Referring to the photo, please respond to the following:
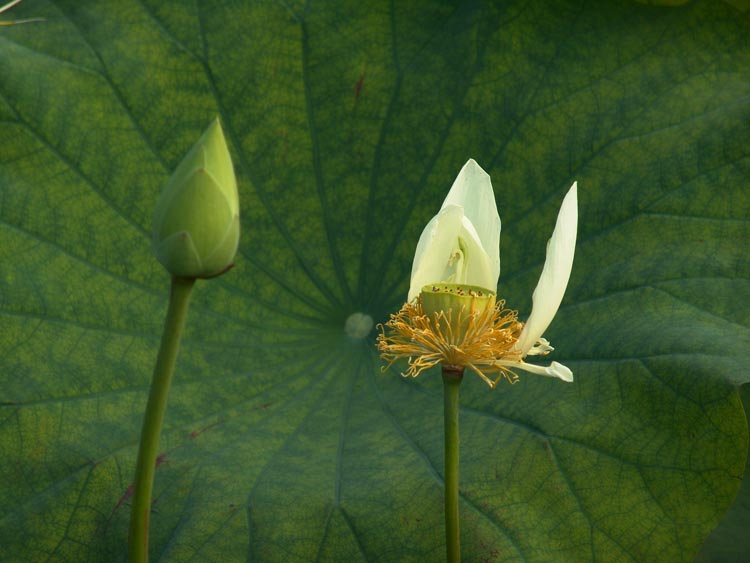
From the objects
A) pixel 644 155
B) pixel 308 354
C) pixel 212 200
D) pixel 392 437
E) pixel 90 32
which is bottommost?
pixel 392 437

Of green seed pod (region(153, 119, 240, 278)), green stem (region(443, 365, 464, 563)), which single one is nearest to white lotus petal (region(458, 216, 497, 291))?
green stem (region(443, 365, 464, 563))

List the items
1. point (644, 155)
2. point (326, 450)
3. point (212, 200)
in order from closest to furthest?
point (212, 200) < point (326, 450) < point (644, 155)

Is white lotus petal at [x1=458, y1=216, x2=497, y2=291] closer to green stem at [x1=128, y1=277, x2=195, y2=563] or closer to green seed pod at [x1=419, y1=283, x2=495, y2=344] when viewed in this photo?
green seed pod at [x1=419, y1=283, x2=495, y2=344]

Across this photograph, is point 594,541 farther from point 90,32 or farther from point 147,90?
point 90,32

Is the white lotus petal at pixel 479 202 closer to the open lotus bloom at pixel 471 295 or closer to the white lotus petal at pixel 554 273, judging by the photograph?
the open lotus bloom at pixel 471 295

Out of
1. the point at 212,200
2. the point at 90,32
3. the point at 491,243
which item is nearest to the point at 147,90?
the point at 90,32

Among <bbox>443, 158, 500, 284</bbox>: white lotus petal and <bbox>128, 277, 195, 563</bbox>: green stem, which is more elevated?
<bbox>443, 158, 500, 284</bbox>: white lotus petal

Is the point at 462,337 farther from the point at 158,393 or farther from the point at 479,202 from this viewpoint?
the point at 158,393

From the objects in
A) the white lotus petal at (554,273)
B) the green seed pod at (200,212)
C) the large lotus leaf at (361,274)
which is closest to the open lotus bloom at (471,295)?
the white lotus petal at (554,273)
